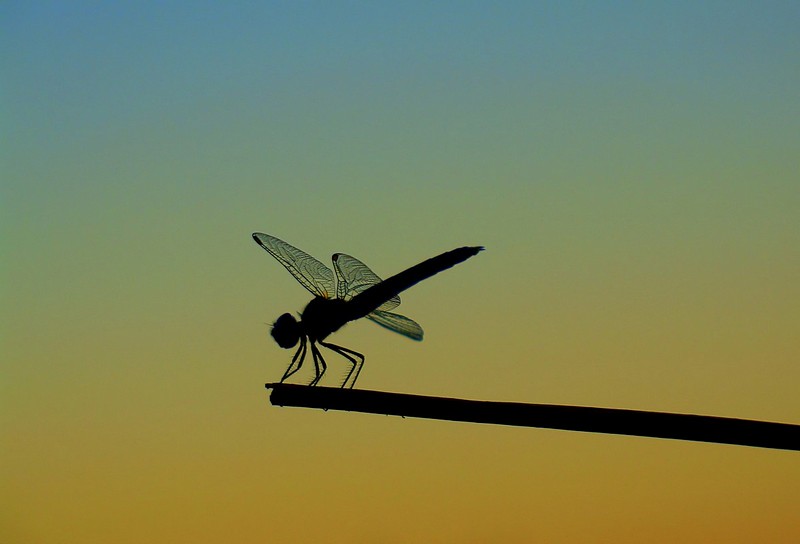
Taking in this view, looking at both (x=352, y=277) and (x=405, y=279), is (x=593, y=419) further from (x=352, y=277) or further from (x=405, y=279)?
(x=352, y=277)

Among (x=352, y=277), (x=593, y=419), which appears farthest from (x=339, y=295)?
(x=593, y=419)

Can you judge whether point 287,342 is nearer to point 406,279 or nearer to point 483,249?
point 406,279

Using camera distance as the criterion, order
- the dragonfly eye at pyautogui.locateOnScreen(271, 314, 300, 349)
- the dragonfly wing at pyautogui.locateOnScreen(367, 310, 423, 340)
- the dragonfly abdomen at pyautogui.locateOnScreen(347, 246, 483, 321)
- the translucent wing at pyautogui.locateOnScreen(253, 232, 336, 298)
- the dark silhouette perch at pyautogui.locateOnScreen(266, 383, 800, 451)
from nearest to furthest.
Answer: the dark silhouette perch at pyautogui.locateOnScreen(266, 383, 800, 451) → the dragonfly eye at pyautogui.locateOnScreen(271, 314, 300, 349) → the dragonfly abdomen at pyautogui.locateOnScreen(347, 246, 483, 321) → the dragonfly wing at pyautogui.locateOnScreen(367, 310, 423, 340) → the translucent wing at pyautogui.locateOnScreen(253, 232, 336, 298)

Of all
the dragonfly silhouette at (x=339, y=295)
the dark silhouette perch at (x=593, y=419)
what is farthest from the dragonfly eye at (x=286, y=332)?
the dark silhouette perch at (x=593, y=419)

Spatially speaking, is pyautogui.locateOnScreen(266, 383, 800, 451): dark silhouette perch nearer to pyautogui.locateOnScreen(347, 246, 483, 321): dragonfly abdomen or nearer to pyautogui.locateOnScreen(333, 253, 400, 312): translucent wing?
pyautogui.locateOnScreen(347, 246, 483, 321): dragonfly abdomen

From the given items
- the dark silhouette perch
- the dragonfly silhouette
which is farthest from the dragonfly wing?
the dark silhouette perch

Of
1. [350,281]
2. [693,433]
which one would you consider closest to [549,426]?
[693,433]

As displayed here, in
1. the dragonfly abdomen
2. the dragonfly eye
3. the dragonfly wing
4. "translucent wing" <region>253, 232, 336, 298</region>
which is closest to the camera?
the dragonfly eye
